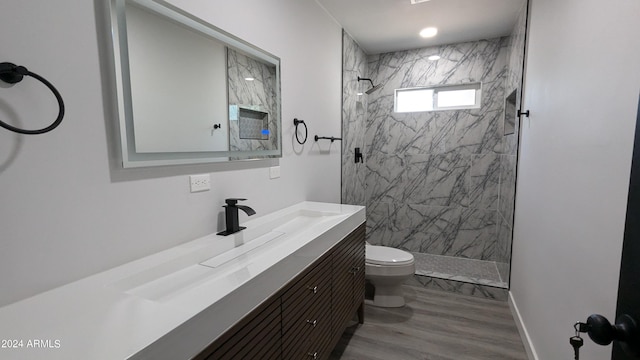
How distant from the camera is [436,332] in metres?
2.33

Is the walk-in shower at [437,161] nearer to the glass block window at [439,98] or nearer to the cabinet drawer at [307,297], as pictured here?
the glass block window at [439,98]

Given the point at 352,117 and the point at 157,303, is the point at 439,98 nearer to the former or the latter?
the point at 352,117

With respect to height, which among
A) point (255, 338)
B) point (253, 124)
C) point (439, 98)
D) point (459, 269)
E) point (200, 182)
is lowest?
point (459, 269)

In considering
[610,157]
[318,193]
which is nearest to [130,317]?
[610,157]

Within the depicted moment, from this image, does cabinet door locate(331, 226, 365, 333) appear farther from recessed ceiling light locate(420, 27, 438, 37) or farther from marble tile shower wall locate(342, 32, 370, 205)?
recessed ceiling light locate(420, 27, 438, 37)

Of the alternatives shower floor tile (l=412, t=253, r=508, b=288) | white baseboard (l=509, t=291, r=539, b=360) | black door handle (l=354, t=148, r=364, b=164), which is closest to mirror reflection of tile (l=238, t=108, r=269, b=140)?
black door handle (l=354, t=148, r=364, b=164)

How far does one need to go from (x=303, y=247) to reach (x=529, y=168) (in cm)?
178

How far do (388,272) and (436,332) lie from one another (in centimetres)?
56

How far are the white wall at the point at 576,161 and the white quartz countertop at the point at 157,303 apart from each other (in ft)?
3.68

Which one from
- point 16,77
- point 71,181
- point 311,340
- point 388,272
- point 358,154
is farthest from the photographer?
point 358,154

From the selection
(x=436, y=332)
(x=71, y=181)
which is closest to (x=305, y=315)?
(x=71, y=181)

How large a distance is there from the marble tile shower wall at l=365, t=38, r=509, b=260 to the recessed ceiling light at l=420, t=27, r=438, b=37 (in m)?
0.41

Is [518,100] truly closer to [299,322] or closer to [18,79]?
[299,322]

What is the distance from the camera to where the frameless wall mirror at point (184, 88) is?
111 centimetres
